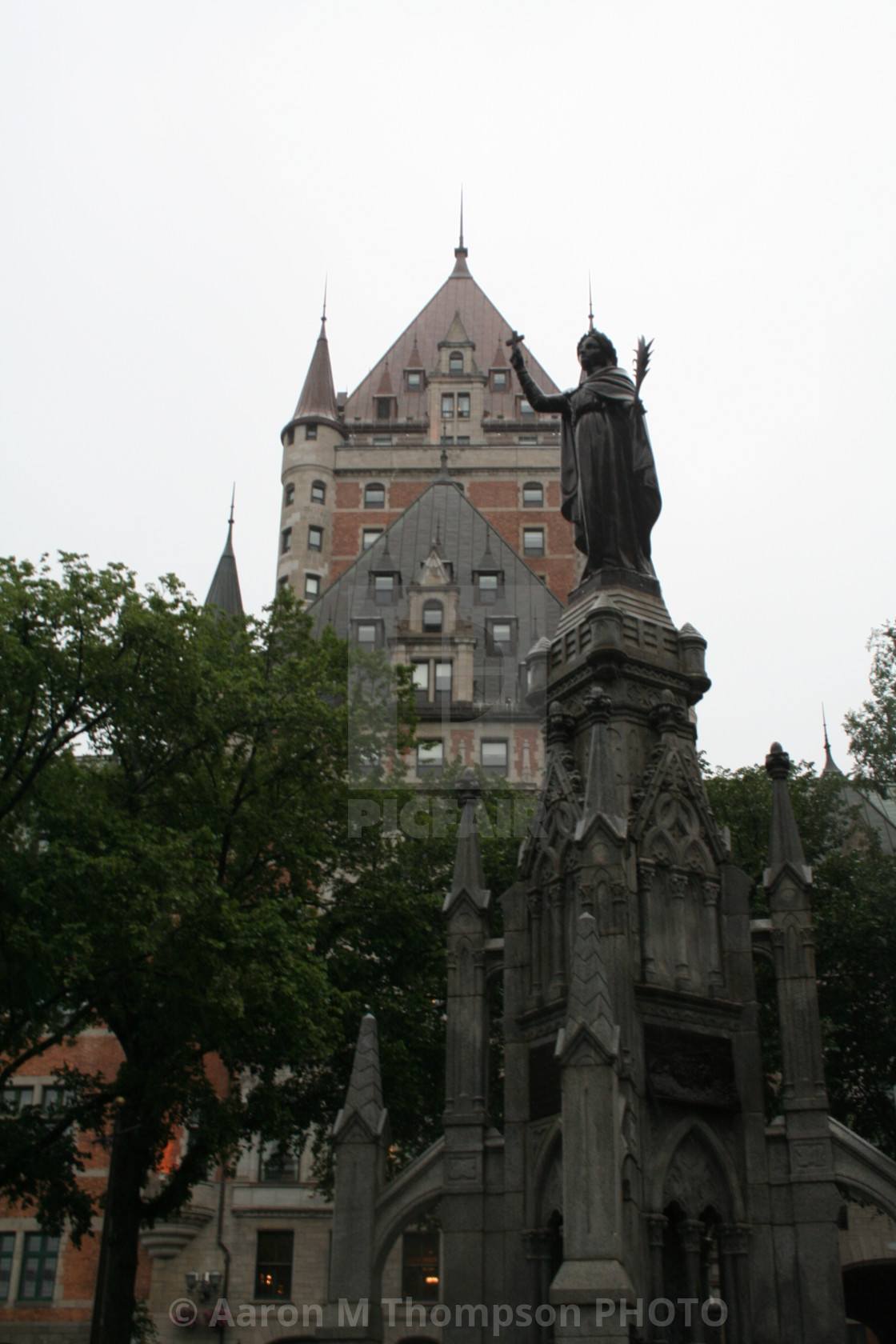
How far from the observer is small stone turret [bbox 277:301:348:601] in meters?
73.6

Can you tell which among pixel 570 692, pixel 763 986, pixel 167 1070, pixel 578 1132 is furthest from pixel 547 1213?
pixel 763 986

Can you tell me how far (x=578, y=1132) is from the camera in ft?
35.5

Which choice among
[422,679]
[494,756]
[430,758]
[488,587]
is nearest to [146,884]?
[430,758]

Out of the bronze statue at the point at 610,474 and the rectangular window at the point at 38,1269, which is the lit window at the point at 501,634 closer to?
the rectangular window at the point at 38,1269

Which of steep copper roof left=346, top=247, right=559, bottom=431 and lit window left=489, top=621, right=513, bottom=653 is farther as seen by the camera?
steep copper roof left=346, top=247, right=559, bottom=431

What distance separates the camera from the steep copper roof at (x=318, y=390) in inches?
3078

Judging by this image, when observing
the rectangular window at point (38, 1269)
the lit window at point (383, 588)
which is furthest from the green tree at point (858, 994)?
the lit window at point (383, 588)

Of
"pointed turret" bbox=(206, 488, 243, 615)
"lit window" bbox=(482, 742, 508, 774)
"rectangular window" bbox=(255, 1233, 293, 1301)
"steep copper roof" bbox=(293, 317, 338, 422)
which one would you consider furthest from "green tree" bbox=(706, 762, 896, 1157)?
"steep copper roof" bbox=(293, 317, 338, 422)

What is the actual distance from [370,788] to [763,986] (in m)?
9.07

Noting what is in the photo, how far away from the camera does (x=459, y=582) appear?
55.1 meters

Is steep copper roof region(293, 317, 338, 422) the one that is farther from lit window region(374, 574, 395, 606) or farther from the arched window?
the arched window

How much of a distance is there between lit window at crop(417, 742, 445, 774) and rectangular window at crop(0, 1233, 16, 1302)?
1899cm

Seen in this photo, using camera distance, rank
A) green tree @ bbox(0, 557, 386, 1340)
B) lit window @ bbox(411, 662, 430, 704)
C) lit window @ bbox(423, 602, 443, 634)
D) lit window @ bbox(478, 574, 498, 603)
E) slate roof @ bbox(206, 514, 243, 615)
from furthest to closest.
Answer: slate roof @ bbox(206, 514, 243, 615), lit window @ bbox(478, 574, 498, 603), lit window @ bbox(423, 602, 443, 634), lit window @ bbox(411, 662, 430, 704), green tree @ bbox(0, 557, 386, 1340)

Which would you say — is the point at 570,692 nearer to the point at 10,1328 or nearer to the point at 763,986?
the point at 763,986
